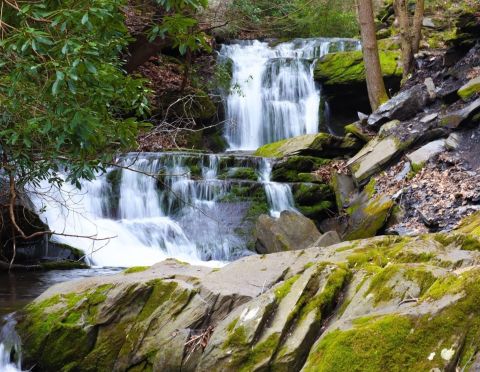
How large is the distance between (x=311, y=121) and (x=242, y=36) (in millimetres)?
6769

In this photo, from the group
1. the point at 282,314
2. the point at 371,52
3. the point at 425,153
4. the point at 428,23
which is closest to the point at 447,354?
the point at 282,314

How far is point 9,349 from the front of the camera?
6059 mm

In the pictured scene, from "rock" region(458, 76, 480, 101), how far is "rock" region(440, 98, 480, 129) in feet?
1.49

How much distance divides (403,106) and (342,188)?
225 cm

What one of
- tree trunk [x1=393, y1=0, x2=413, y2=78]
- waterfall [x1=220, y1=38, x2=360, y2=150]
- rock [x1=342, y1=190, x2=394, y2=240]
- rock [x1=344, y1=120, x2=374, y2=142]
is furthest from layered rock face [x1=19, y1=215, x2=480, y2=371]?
waterfall [x1=220, y1=38, x2=360, y2=150]

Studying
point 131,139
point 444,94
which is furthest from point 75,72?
point 444,94

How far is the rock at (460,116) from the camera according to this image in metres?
10.7

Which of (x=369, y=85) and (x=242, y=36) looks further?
(x=242, y=36)

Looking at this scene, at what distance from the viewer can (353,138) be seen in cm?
1405

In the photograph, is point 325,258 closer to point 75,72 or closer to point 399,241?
point 399,241

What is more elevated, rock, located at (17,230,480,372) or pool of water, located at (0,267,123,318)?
rock, located at (17,230,480,372)

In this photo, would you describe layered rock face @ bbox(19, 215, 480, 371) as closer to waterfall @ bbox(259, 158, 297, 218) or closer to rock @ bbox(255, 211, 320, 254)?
rock @ bbox(255, 211, 320, 254)

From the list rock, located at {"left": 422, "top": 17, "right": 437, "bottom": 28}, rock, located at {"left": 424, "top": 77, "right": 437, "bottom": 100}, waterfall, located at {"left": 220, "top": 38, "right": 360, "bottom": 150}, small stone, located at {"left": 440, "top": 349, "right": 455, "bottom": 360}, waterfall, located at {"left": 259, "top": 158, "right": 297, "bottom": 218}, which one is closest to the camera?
small stone, located at {"left": 440, "top": 349, "right": 455, "bottom": 360}

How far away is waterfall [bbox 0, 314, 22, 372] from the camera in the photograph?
5.96 metres
